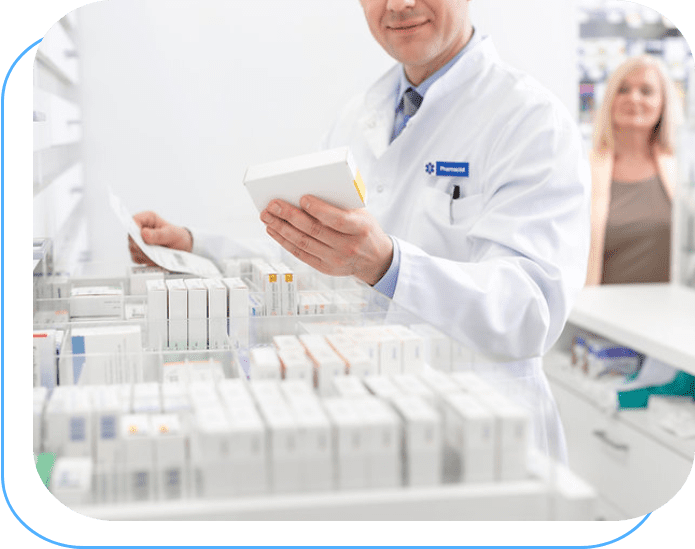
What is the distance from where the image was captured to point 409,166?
2186 mm

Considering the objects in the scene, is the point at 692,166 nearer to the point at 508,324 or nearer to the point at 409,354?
the point at 508,324

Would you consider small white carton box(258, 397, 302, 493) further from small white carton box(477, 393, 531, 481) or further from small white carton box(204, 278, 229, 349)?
small white carton box(204, 278, 229, 349)

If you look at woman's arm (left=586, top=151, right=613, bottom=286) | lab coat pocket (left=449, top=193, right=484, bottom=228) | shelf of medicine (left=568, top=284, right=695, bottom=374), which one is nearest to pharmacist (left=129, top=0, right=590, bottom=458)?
lab coat pocket (left=449, top=193, right=484, bottom=228)

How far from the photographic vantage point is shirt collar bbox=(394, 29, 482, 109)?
2.19 metres

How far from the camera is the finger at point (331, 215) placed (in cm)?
151

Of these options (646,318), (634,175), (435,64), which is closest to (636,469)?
(435,64)

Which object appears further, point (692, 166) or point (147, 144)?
point (692, 166)

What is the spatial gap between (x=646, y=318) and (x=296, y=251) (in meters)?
2.42

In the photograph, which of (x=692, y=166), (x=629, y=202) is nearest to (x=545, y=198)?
(x=692, y=166)

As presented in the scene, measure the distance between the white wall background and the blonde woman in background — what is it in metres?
2.81

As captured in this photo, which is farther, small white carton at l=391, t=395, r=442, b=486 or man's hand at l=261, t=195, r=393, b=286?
man's hand at l=261, t=195, r=393, b=286

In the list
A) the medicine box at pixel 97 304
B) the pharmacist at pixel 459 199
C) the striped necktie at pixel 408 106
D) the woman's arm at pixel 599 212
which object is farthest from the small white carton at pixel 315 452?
the woman's arm at pixel 599 212

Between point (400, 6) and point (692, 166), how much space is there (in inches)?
112

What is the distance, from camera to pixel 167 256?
81.7 inches
